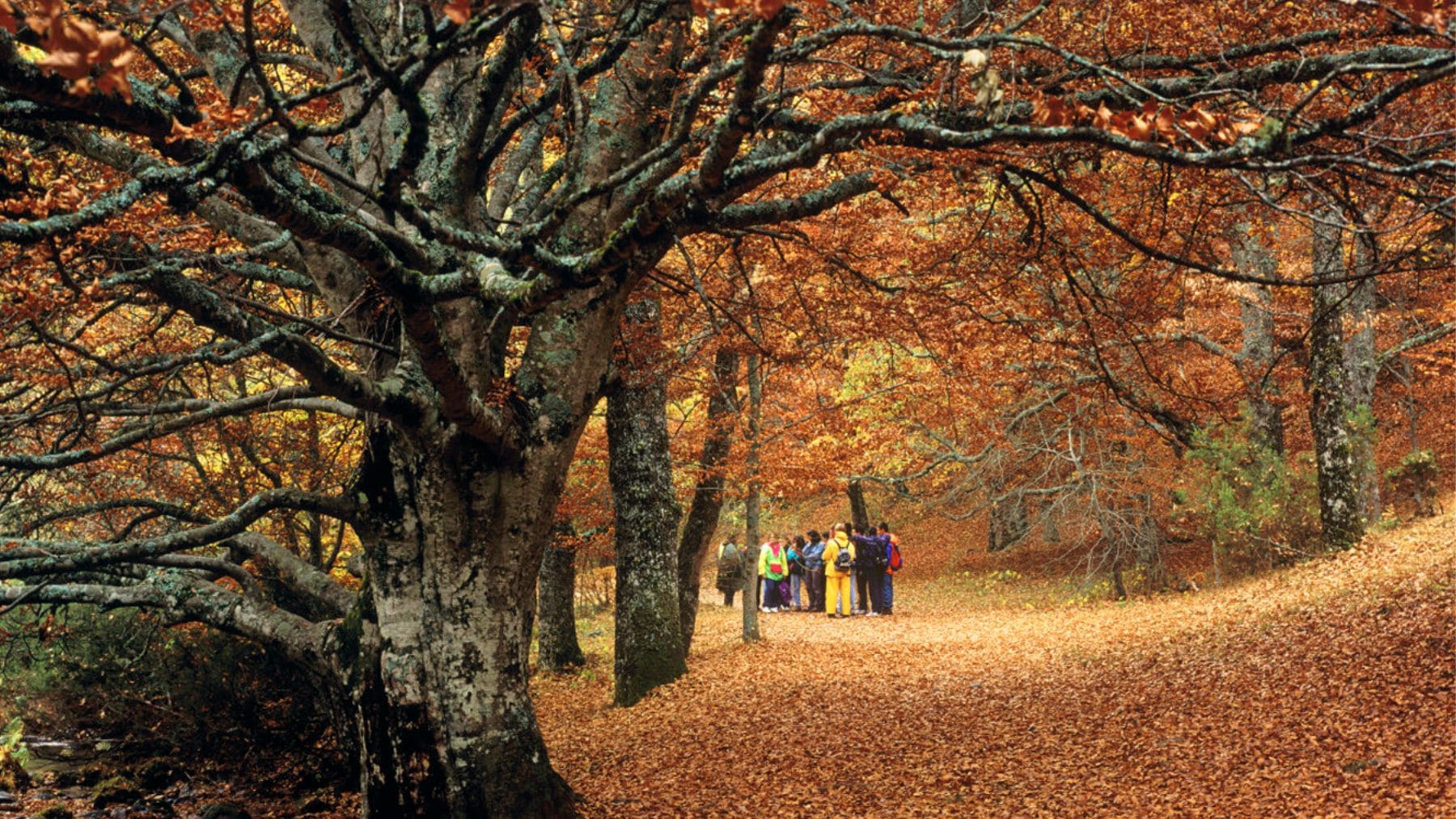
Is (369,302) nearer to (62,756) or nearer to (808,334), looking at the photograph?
(808,334)

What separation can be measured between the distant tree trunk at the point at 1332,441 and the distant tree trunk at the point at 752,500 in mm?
7141

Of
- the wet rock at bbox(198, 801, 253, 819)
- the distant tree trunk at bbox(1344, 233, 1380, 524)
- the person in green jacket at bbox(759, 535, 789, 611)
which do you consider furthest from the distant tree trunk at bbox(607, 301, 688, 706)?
the person in green jacket at bbox(759, 535, 789, 611)

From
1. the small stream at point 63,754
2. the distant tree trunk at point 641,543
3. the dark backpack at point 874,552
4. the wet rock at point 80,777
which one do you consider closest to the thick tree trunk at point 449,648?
the distant tree trunk at point 641,543

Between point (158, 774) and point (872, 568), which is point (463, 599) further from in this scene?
point (872, 568)

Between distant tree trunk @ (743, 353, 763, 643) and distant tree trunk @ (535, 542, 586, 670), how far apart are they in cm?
260

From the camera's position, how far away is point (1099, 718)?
7793 mm

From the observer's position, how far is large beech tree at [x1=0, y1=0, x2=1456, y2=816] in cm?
455

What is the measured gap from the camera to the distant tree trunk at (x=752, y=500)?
13469mm

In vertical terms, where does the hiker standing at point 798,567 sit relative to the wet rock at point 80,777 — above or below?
above

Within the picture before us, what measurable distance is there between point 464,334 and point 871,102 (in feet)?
9.98

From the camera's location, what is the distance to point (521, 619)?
20.9ft

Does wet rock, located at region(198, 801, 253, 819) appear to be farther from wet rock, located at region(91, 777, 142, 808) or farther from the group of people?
the group of people

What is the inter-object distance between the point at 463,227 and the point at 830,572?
15.3 m

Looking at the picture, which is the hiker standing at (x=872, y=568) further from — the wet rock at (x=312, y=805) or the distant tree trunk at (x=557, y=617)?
the wet rock at (x=312, y=805)
